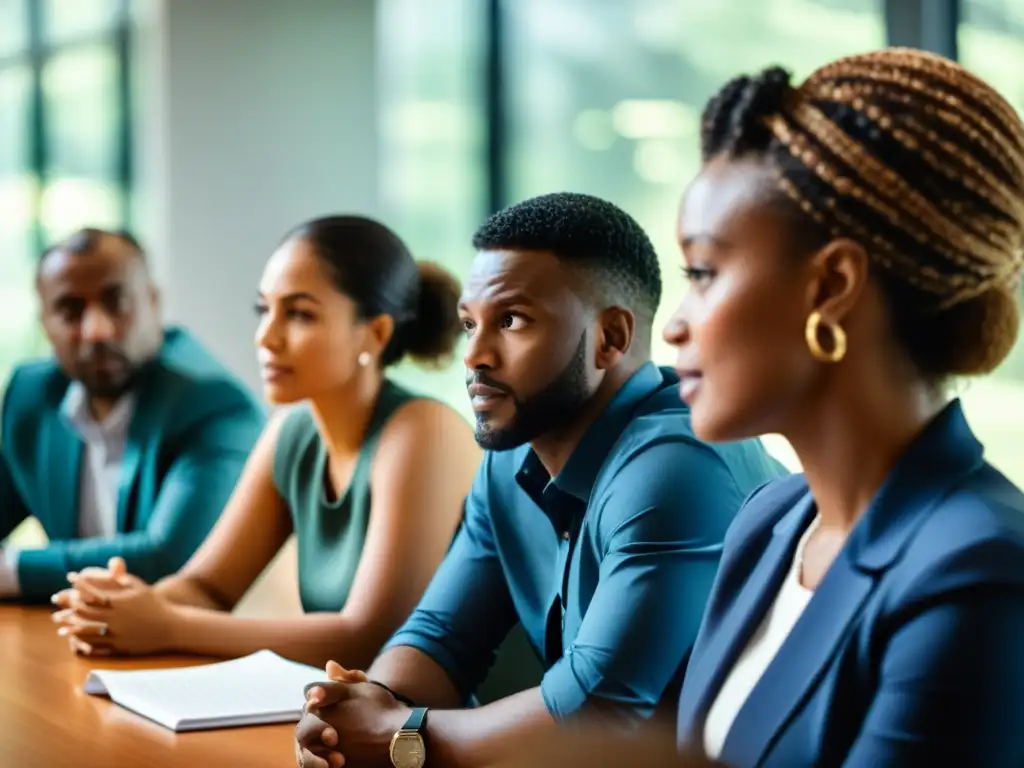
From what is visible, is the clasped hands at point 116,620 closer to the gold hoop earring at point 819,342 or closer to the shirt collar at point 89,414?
the shirt collar at point 89,414

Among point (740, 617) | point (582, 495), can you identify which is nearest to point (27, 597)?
point (582, 495)

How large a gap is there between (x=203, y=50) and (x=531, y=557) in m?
3.38

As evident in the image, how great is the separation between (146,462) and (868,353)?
78.0 inches

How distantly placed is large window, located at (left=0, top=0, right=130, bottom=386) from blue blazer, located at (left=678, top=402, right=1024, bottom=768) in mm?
4815

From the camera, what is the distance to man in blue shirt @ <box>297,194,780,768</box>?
1539mm

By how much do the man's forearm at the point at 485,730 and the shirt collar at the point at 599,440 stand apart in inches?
10.2

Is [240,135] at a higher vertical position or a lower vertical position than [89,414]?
higher

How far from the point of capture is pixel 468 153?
5.16 meters

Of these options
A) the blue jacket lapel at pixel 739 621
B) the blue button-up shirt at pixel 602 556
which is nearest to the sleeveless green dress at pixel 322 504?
the blue button-up shirt at pixel 602 556

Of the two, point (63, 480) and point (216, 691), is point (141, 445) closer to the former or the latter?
point (63, 480)

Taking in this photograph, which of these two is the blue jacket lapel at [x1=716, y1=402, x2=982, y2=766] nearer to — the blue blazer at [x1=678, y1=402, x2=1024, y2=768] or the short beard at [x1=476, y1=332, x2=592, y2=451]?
the blue blazer at [x1=678, y1=402, x2=1024, y2=768]

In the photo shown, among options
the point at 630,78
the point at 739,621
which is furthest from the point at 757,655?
the point at 630,78

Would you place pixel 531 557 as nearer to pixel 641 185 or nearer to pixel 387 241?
pixel 387 241

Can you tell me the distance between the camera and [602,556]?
1.64 metres
